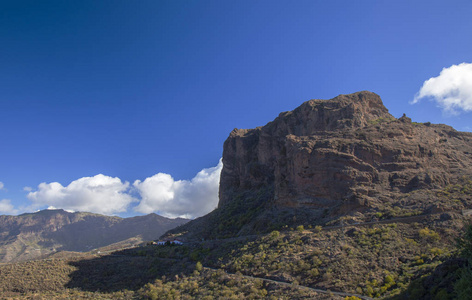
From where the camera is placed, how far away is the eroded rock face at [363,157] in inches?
1725

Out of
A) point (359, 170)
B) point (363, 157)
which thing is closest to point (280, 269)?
point (359, 170)

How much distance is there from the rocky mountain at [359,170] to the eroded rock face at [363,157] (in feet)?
0.40

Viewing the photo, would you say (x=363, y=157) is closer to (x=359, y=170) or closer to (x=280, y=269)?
(x=359, y=170)

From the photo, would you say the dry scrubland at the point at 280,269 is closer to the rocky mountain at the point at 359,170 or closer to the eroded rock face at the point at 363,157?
the rocky mountain at the point at 359,170

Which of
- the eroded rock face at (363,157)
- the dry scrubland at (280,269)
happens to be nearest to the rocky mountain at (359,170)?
the eroded rock face at (363,157)

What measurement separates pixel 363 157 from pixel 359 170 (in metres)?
2.53

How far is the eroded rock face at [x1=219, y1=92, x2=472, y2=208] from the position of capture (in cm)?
4381

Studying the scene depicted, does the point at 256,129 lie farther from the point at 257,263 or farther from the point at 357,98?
the point at 257,263

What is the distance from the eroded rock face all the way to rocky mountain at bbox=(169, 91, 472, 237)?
12 centimetres

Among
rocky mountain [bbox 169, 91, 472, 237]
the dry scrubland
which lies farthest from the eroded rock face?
the dry scrubland

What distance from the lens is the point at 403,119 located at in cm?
5503

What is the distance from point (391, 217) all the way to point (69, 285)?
4569 cm

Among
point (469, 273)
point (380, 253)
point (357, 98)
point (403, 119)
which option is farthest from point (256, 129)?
point (469, 273)

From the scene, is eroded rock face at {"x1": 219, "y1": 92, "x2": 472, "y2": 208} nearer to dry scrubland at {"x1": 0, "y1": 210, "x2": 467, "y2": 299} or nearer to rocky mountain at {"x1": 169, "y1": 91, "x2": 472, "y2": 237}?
rocky mountain at {"x1": 169, "y1": 91, "x2": 472, "y2": 237}
